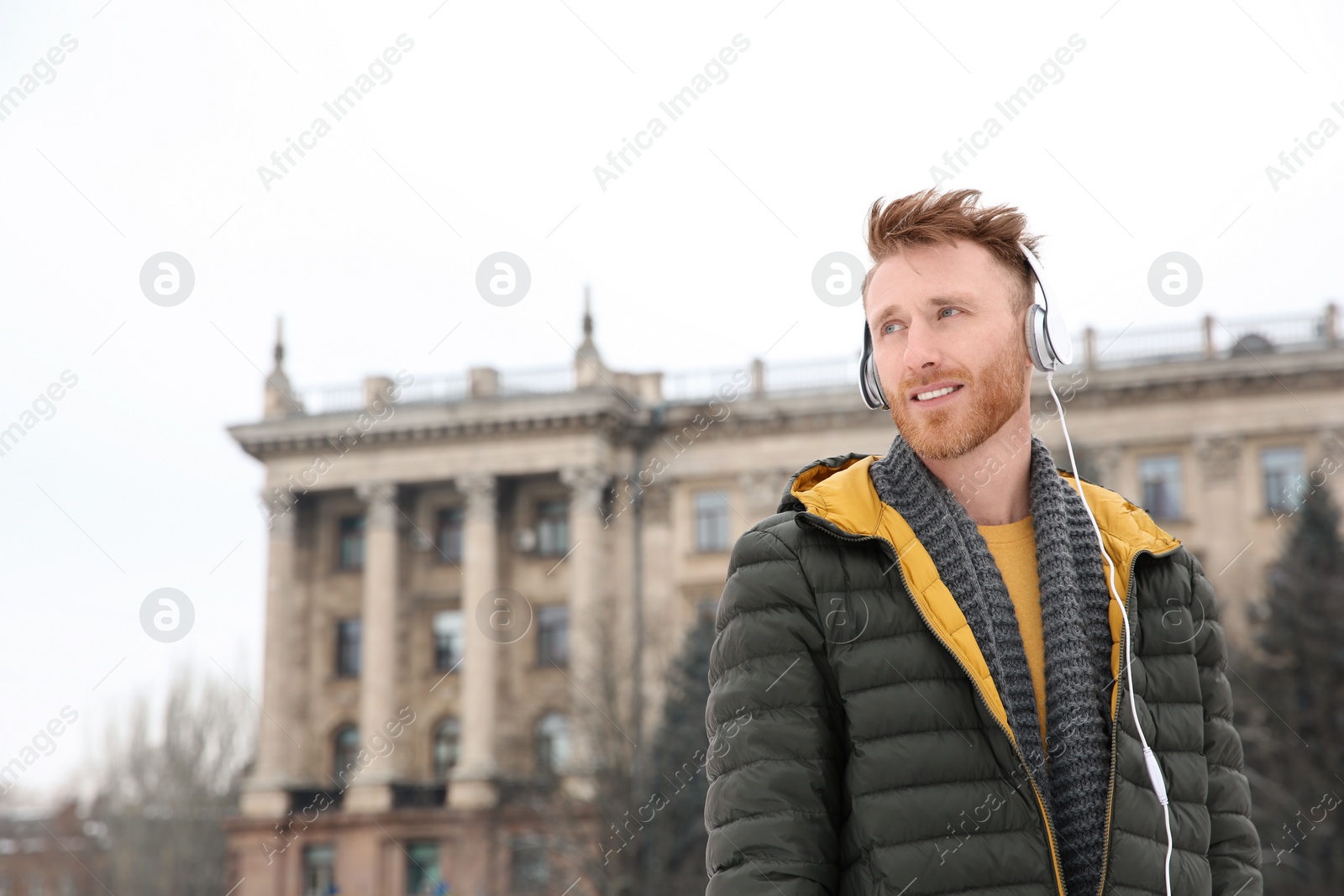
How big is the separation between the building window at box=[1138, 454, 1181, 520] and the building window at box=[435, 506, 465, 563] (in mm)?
20866

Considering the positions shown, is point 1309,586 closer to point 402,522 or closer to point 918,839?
point 402,522

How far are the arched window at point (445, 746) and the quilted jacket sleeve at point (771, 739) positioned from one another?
158 ft

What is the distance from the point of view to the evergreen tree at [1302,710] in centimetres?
2870

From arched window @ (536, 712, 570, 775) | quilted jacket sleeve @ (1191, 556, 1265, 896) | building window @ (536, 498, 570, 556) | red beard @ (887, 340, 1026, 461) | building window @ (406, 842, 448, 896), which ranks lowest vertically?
quilted jacket sleeve @ (1191, 556, 1265, 896)

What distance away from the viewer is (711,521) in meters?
48.3

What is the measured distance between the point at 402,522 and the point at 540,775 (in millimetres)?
14447

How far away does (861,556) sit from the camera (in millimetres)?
2828

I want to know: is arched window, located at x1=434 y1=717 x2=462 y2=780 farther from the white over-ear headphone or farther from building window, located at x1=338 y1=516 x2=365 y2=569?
the white over-ear headphone

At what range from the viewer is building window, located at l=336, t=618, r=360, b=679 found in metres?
51.9

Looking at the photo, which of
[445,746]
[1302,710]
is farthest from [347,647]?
[1302,710]

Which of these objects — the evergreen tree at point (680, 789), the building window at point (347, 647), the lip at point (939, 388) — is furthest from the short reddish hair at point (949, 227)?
the building window at point (347, 647)

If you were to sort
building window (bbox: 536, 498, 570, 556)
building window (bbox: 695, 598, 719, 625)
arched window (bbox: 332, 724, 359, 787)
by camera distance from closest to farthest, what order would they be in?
building window (bbox: 695, 598, 719, 625), building window (bbox: 536, 498, 570, 556), arched window (bbox: 332, 724, 359, 787)

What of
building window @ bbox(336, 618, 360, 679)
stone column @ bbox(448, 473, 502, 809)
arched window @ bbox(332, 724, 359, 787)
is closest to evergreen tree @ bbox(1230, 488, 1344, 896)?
stone column @ bbox(448, 473, 502, 809)

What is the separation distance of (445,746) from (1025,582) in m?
49.0
